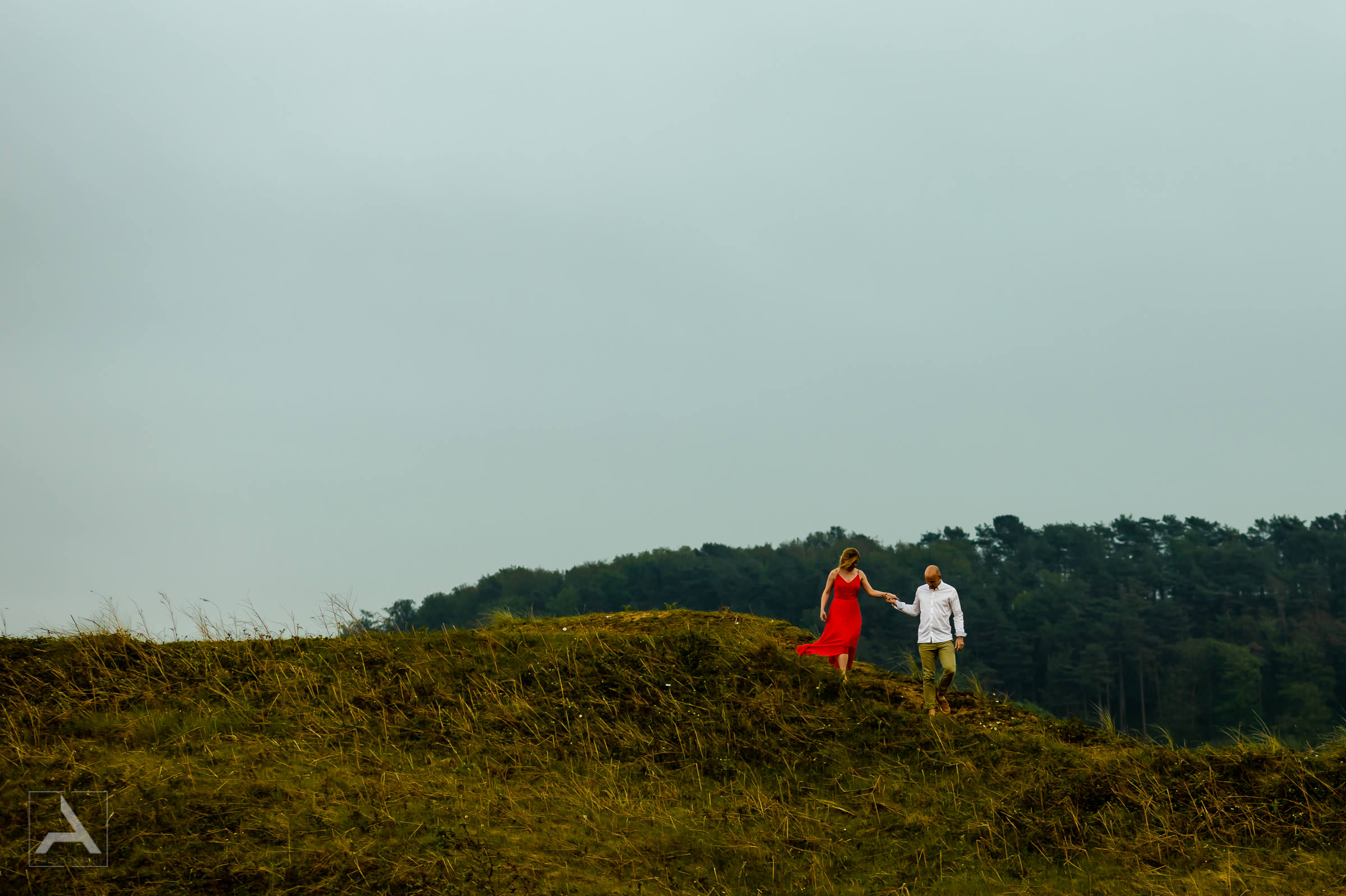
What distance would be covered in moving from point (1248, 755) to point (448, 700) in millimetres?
10976

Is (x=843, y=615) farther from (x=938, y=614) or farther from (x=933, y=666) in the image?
(x=933, y=666)

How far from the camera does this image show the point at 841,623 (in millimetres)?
15195

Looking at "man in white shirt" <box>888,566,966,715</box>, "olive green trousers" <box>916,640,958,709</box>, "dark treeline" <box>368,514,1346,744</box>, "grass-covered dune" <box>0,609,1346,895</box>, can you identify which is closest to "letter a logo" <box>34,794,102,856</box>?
"grass-covered dune" <box>0,609,1346,895</box>

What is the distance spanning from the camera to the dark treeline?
260 ft

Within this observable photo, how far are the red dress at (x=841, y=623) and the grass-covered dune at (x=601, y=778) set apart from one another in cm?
38

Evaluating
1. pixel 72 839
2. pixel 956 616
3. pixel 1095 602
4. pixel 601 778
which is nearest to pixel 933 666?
pixel 956 616

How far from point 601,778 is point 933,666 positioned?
17.1ft

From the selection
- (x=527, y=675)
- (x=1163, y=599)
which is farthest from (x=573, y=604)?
(x=527, y=675)

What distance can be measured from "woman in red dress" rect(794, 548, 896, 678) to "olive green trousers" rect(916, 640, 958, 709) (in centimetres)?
89

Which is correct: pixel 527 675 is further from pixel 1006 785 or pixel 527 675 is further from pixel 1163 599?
pixel 1163 599

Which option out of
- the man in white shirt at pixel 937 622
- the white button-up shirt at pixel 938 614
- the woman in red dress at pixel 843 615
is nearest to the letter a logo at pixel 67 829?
the woman in red dress at pixel 843 615

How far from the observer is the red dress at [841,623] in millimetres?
14898

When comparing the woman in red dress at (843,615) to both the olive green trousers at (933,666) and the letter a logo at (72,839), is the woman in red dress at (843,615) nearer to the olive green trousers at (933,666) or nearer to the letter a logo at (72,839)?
the olive green trousers at (933,666)

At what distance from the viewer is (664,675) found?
51.4 feet
